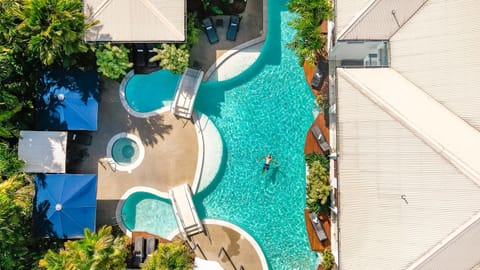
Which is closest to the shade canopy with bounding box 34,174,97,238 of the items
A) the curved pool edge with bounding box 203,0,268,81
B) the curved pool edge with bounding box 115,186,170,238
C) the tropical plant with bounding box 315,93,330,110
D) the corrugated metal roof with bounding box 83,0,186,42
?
the curved pool edge with bounding box 115,186,170,238

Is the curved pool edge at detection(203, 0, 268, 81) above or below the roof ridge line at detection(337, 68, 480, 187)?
above

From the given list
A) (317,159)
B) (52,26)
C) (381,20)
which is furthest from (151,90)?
(381,20)

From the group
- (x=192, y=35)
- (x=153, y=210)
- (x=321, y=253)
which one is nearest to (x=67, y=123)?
(x=153, y=210)

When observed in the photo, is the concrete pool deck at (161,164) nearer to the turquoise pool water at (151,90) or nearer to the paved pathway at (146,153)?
the paved pathway at (146,153)

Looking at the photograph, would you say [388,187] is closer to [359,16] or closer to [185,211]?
[359,16]

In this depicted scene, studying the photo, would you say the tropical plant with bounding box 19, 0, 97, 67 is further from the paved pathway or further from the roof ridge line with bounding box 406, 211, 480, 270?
the roof ridge line with bounding box 406, 211, 480, 270

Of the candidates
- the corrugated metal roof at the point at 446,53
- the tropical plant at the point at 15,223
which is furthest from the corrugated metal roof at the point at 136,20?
the corrugated metal roof at the point at 446,53

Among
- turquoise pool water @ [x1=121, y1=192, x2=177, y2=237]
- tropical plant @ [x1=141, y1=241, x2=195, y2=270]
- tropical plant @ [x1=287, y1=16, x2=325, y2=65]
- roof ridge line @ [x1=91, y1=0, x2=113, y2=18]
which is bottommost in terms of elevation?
tropical plant @ [x1=141, y1=241, x2=195, y2=270]
